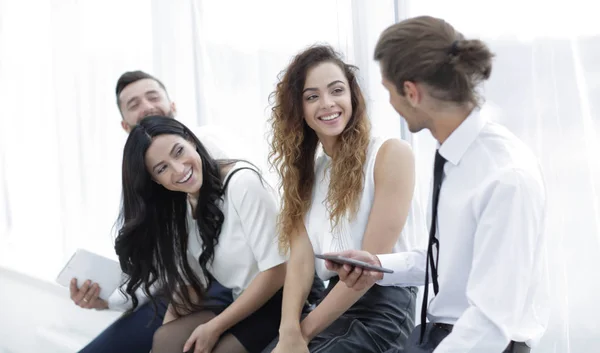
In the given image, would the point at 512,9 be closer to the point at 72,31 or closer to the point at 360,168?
the point at 360,168

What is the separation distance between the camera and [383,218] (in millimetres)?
2131

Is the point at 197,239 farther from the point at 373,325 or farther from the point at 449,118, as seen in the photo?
the point at 449,118

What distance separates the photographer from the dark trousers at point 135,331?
8.41ft

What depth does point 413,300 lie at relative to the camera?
7.35 feet

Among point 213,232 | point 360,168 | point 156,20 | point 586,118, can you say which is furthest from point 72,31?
point 586,118

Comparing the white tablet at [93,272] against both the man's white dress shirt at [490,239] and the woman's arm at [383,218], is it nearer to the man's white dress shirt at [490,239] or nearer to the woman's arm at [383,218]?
the woman's arm at [383,218]

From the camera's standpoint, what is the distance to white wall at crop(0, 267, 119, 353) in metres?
3.99

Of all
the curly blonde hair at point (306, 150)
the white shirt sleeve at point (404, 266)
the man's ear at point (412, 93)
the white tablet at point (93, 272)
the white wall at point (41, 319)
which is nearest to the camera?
the man's ear at point (412, 93)

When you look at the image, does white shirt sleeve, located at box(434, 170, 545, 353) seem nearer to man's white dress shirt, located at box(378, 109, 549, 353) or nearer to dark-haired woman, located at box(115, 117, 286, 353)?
man's white dress shirt, located at box(378, 109, 549, 353)

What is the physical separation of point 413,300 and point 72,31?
2.90 meters

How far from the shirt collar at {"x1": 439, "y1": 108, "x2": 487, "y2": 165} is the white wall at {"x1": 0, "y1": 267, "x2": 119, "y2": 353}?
2.78 m

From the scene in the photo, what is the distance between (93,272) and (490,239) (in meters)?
1.64

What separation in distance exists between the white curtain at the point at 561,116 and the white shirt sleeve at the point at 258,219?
772mm

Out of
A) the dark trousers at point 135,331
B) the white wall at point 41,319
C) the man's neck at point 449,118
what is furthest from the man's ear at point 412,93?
the white wall at point 41,319
